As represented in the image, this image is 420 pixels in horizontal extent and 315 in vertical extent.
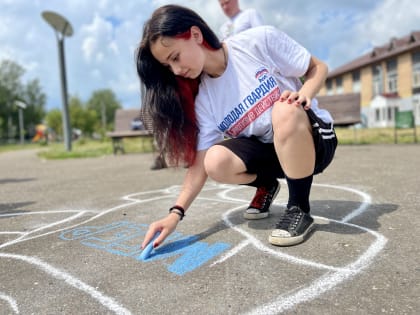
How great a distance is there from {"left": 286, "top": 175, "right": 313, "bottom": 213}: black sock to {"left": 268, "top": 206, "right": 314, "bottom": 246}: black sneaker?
0.10 ft

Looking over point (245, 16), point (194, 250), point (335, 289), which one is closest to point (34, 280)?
point (194, 250)

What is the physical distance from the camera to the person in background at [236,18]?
3.45 m

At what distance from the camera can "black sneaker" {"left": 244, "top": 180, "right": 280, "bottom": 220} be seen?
7.62 ft

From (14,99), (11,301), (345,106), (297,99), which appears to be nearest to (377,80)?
(345,106)

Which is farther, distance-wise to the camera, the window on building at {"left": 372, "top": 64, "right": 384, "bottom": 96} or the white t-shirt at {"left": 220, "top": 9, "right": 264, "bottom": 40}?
the window on building at {"left": 372, "top": 64, "right": 384, "bottom": 96}

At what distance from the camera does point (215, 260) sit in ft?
5.61

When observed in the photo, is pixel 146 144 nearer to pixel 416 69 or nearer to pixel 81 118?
pixel 416 69

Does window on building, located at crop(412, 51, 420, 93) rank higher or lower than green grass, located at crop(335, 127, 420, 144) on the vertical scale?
higher


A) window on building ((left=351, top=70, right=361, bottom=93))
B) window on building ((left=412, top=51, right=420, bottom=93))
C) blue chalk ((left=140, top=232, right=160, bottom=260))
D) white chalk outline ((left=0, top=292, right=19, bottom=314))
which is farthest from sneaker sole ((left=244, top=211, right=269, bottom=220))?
window on building ((left=351, top=70, right=361, bottom=93))

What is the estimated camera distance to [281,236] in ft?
5.95

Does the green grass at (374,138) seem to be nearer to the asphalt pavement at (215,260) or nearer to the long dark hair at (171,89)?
the asphalt pavement at (215,260)

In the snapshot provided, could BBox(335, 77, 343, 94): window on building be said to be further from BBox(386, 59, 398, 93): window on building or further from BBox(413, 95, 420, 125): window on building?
BBox(413, 95, 420, 125): window on building

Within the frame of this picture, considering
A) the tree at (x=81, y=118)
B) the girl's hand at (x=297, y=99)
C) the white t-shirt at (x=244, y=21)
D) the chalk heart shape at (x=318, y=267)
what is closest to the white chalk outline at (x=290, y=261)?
the chalk heart shape at (x=318, y=267)

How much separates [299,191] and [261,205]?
44 centimetres
